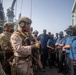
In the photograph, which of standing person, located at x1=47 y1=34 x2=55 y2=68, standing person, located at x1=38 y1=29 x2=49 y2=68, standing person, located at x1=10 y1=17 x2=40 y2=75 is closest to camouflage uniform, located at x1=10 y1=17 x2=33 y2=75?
standing person, located at x1=10 y1=17 x2=40 y2=75

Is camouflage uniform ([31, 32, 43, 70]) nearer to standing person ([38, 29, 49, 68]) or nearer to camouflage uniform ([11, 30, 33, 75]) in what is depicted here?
camouflage uniform ([11, 30, 33, 75])

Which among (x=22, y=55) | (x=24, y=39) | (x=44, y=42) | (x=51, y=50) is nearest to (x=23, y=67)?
(x=22, y=55)

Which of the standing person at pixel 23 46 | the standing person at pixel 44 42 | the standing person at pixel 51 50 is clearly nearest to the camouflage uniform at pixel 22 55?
the standing person at pixel 23 46

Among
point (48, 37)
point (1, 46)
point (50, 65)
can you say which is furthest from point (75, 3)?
point (1, 46)

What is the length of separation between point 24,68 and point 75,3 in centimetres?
908

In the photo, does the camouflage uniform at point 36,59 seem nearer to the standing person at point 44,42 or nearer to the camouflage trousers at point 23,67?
the camouflage trousers at point 23,67

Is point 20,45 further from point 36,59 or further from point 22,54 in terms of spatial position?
point 36,59

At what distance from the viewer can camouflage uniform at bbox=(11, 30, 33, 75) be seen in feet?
9.75

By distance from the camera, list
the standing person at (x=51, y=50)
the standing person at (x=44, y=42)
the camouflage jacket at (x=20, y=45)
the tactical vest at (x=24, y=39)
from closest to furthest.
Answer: the camouflage jacket at (x=20, y=45), the tactical vest at (x=24, y=39), the standing person at (x=44, y=42), the standing person at (x=51, y=50)

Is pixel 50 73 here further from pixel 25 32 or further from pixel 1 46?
pixel 25 32

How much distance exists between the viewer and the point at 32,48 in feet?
9.80

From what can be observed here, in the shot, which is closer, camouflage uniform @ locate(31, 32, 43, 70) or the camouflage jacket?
the camouflage jacket

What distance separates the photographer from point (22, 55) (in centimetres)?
306

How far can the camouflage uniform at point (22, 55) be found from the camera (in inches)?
117
